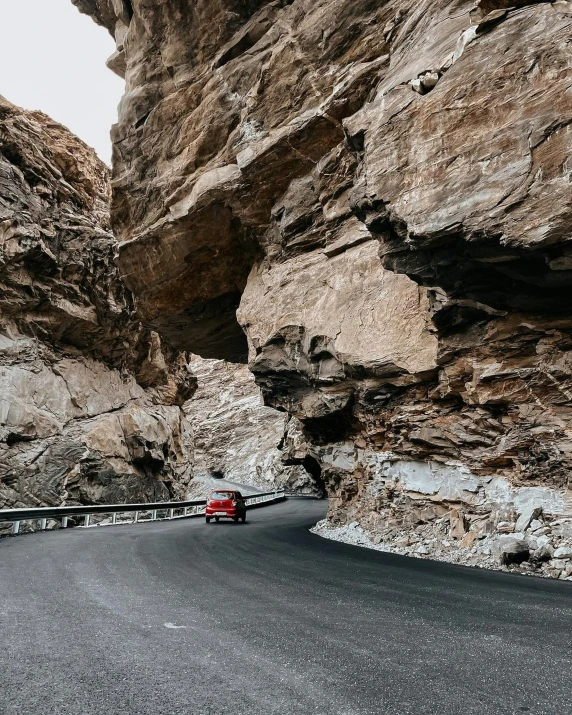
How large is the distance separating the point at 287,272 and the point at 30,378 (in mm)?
17792

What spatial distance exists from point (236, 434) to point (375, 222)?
6326 cm

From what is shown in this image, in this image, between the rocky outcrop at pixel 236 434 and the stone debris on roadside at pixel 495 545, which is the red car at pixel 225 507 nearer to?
the stone debris on roadside at pixel 495 545

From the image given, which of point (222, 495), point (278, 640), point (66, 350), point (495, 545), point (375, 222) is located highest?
point (375, 222)

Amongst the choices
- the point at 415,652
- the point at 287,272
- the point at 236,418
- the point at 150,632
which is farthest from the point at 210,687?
the point at 236,418

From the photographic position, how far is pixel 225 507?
783 inches

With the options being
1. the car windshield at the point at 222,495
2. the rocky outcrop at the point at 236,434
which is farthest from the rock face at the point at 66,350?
the rocky outcrop at the point at 236,434

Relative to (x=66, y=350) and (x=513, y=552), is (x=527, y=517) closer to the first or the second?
(x=513, y=552)

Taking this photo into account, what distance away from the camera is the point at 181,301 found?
2234cm

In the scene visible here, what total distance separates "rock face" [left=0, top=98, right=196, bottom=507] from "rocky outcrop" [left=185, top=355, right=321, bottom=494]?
980 inches

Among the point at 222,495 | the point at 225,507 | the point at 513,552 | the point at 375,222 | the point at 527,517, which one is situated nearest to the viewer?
the point at 513,552

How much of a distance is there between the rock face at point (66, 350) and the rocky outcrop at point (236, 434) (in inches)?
980

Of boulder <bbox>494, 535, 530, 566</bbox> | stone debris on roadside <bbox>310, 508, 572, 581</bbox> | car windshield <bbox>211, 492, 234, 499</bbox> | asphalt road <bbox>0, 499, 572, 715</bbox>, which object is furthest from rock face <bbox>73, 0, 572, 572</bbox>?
asphalt road <bbox>0, 499, 572, 715</bbox>

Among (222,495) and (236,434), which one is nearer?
(222,495)

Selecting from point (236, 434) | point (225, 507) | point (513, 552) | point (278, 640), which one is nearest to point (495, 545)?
point (513, 552)
